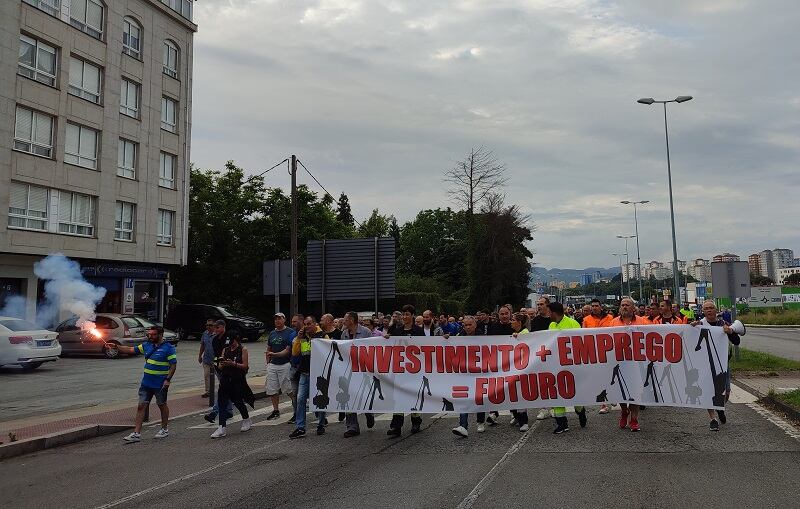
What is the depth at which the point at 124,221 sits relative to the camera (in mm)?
32656

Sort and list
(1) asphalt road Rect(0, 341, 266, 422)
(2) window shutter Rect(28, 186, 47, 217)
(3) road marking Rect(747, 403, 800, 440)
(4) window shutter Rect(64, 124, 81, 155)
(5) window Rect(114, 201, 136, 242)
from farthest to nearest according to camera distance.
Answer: (5) window Rect(114, 201, 136, 242) → (4) window shutter Rect(64, 124, 81, 155) → (2) window shutter Rect(28, 186, 47, 217) → (1) asphalt road Rect(0, 341, 266, 422) → (3) road marking Rect(747, 403, 800, 440)

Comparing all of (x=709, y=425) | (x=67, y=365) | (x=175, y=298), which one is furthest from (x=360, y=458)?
(x=175, y=298)

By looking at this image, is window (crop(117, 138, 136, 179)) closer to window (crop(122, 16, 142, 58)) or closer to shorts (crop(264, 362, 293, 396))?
window (crop(122, 16, 142, 58))

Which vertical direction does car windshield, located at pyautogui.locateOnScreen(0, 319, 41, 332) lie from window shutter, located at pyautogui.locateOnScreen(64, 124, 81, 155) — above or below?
below

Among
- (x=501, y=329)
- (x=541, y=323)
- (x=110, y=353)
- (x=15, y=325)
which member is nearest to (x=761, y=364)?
(x=541, y=323)

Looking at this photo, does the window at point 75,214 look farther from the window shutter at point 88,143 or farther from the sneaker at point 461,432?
the sneaker at point 461,432

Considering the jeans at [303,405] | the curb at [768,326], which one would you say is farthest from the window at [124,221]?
the curb at [768,326]

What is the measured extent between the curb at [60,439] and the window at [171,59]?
1149 inches

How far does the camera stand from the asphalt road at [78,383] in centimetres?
1349

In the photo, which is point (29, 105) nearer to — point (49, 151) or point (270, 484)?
point (49, 151)

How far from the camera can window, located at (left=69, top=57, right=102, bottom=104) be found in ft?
97.5

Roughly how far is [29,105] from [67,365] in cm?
1260

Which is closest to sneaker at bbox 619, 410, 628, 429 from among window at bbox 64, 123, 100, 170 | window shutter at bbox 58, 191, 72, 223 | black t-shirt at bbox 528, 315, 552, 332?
black t-shirt at bbox 528, 315, 552, 332

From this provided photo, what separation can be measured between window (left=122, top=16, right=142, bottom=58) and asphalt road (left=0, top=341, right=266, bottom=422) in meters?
17.3
